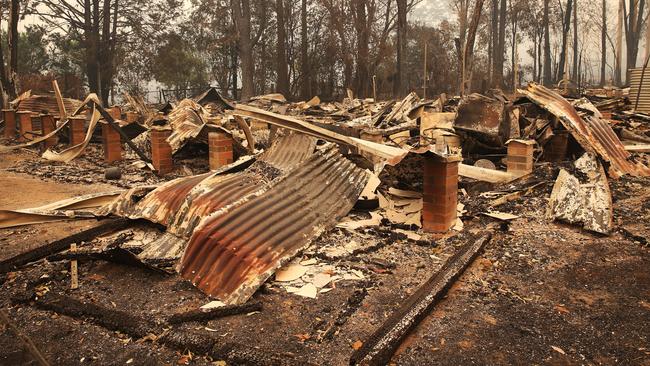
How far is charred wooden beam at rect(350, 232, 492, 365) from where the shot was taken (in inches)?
105

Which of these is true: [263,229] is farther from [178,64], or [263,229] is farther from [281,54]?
[178,64]

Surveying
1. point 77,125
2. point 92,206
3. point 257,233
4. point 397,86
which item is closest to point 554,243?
point 257,233

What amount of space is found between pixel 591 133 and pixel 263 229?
5.54 meters

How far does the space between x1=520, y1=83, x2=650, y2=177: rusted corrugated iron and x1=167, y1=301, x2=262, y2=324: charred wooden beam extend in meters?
Result: 5.64

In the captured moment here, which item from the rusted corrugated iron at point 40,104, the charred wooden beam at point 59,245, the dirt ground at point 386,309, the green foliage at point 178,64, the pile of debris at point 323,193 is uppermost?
the green foliage at point 178,64

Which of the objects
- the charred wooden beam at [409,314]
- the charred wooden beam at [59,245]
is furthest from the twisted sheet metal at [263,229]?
the charred wooden beam at [59,245]

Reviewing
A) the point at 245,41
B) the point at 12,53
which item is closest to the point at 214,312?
the point at 12,53

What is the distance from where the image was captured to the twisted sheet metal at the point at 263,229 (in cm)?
367

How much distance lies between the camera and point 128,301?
3.53 metres

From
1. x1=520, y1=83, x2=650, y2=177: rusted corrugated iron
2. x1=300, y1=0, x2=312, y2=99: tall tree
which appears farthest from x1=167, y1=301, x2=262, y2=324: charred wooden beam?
x1=300, y1=0, x2=312, y2=99: tall tree

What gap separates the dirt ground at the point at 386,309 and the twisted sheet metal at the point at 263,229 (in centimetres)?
16

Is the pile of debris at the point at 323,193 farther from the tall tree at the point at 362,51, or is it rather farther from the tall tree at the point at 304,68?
the tall tree at the point at 304,68

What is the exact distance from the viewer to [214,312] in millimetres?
3234

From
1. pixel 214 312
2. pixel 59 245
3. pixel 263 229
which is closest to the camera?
pixel 214 312
